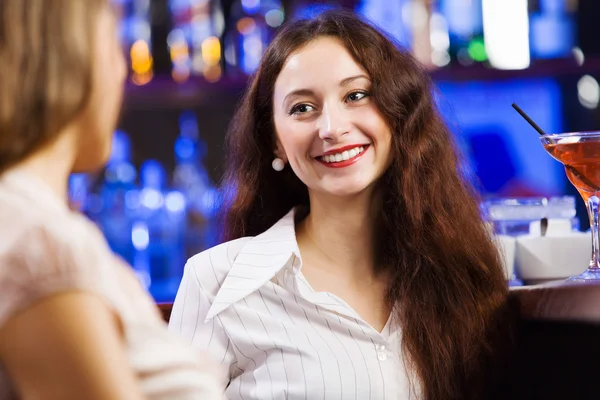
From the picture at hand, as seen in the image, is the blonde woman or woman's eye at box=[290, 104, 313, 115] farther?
woman's eye at box=[290, 104, 313, 115]

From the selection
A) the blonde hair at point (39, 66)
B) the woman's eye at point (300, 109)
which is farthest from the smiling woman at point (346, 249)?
the blonde hair at point (39, 66)

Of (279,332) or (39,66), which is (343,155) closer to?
(279,332)

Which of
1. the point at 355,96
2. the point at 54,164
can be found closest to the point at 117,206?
the point at 355,96

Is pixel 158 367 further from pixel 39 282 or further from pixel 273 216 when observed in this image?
pixel 273 216

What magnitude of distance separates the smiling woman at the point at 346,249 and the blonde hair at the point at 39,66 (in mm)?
1089

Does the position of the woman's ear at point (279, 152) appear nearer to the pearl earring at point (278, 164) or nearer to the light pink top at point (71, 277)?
the pearl earring at point (278, 164)

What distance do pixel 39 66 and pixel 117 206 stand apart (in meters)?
2.63

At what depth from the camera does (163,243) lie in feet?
10.6

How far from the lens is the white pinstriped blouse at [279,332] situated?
5.57ft

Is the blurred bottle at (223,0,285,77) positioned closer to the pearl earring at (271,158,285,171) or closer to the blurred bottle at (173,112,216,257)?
the blurred bottle at (173,112,216,257)

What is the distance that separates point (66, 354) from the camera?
626 millimetres

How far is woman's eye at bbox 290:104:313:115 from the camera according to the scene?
1.91 metres

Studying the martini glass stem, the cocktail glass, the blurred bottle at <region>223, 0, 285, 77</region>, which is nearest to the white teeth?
the cocktail glass

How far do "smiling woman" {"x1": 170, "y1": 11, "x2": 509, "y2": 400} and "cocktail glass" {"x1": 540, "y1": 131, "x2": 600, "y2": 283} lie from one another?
22 cm
